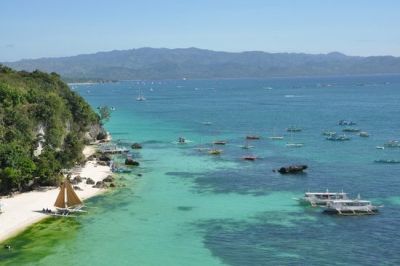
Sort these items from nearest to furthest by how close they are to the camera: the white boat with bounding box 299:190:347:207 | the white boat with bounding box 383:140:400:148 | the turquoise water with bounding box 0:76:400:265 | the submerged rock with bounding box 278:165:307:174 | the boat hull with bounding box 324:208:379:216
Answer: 1. the turquoise water with bounding box 0:76:400:265
2. the boat hull with bounding box 324:208:379:216
3. the white boat with bounding box 299:190:347:207
4. the submerged rock with bounding box 278:165:307:174
5. the white boat with bounding box 383:140:400:148

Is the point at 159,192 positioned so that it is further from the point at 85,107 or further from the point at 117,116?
the point at 117,116

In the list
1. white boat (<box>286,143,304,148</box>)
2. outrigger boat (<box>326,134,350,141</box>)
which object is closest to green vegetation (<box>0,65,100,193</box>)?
white boat (<box>286,143,304,148</box>)

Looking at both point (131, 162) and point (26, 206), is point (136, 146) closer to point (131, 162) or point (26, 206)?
point (131, 162)

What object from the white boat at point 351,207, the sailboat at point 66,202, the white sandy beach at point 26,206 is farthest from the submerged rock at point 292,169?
the sailboat at point 66,202

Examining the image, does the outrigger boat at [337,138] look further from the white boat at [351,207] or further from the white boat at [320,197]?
the white boat at [351,207]

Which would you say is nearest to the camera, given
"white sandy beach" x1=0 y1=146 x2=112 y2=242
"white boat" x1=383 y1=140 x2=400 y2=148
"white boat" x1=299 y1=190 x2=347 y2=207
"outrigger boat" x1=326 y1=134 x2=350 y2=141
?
"white sandy beach" x1=0 y1=146 x2=112 y2=242

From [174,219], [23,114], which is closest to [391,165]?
[174,219]

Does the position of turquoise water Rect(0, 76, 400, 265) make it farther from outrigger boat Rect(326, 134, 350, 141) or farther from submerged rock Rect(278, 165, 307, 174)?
outrigger boat Rect(326, 134, 350, 141)
